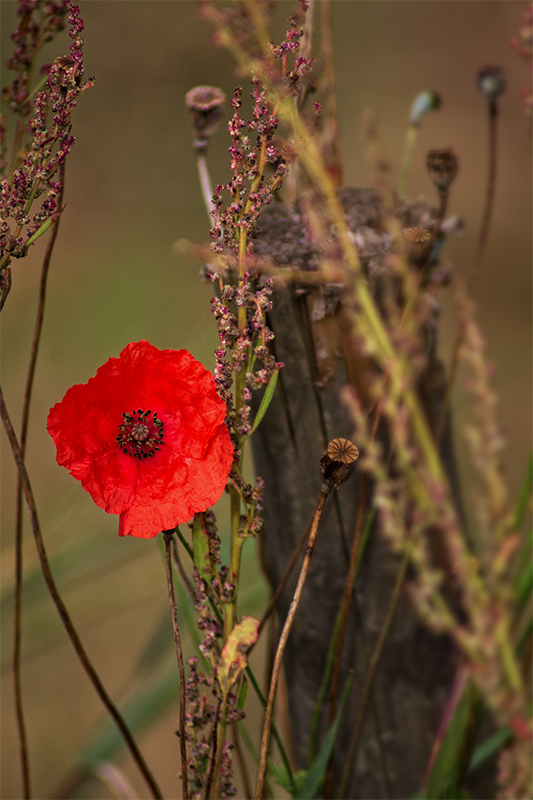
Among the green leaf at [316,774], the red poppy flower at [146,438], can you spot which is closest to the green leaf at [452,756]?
the green leaf at [316,774]

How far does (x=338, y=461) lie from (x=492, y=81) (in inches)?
10.0

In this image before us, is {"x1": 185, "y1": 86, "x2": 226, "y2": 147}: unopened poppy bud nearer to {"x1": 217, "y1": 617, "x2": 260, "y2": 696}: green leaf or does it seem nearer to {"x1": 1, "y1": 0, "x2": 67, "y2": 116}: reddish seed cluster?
{"x1": 1, "y1": 0, "x2": 67, "y2": 116}: reddish seed cluster

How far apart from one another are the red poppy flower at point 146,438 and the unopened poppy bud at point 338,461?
4 centimetres

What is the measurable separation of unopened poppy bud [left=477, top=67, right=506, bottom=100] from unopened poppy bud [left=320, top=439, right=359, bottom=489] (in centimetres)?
24

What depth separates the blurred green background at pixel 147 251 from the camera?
1014 mm

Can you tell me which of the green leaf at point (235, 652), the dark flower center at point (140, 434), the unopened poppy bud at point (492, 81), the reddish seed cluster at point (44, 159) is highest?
the unopened poppy bud at point (492, 81)

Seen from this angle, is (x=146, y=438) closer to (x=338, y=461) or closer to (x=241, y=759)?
(x=338, y=461)

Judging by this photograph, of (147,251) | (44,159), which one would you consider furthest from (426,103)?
(147,251)

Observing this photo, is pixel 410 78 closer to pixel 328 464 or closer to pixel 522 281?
pixel 522 281

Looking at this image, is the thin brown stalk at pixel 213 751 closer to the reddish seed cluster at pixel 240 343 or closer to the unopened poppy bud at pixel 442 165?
the reddish seed cluster at pixel 240 343

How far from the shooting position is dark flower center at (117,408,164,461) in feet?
1.01

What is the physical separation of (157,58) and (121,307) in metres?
0.48

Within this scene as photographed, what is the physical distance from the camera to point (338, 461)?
29cm

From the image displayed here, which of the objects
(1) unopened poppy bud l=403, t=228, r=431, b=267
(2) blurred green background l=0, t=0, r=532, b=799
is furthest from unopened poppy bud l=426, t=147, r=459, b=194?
(2) blurred green background l=0, t=0, r=532, b=799
